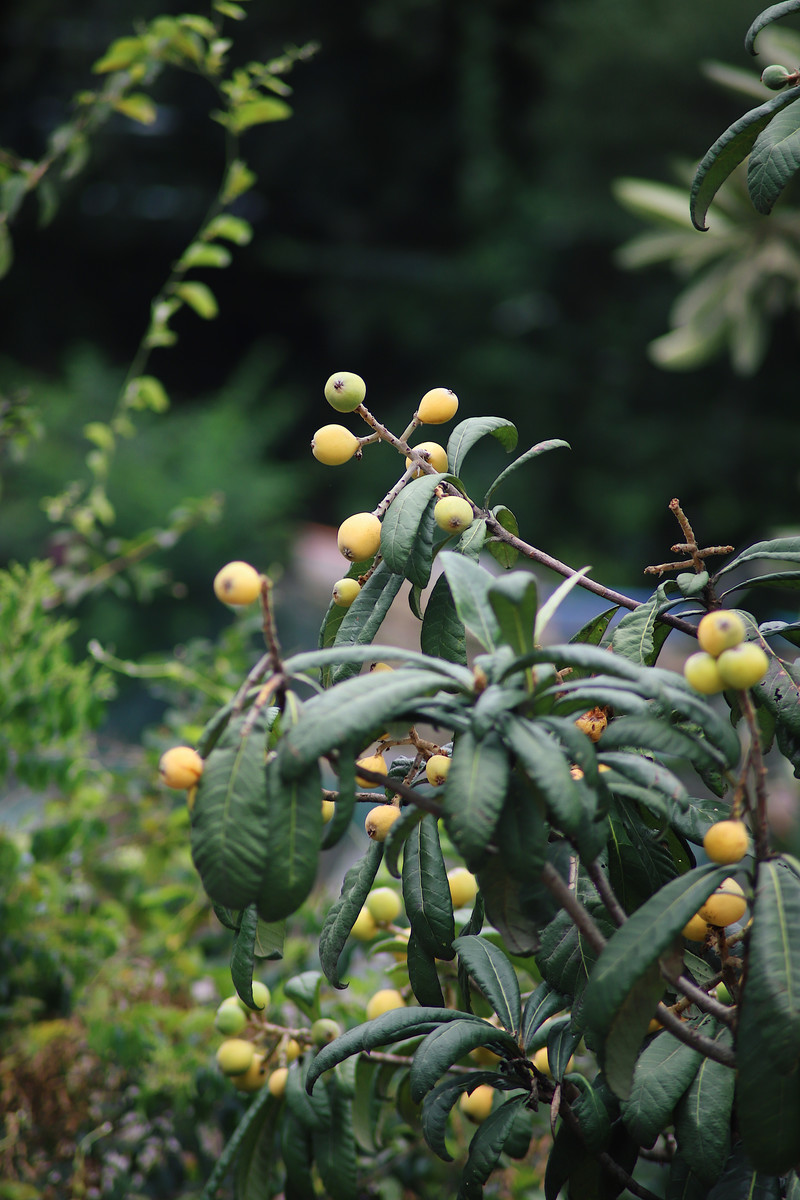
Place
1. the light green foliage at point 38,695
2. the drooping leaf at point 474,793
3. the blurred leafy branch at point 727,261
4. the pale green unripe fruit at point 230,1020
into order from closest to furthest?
1. the drooping leaf at point 474,793
2. the pale green unripe fruit at point 230,1020
3. the light green foliage at point 38,695
4. the blurred leafy branch at point 727,261

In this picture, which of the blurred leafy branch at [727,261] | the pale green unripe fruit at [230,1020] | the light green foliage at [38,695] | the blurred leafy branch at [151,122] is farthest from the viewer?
the blurred leafy branch at [727,261]

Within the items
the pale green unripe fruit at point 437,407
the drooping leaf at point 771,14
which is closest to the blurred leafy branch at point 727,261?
the drooping leaf at point 771,14

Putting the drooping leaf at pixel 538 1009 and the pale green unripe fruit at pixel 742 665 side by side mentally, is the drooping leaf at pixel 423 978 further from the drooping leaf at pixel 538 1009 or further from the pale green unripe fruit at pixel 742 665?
the pale green unripe fruit at pixel 742 665

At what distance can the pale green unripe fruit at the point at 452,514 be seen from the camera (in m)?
0.44

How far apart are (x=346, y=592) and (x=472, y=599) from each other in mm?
97

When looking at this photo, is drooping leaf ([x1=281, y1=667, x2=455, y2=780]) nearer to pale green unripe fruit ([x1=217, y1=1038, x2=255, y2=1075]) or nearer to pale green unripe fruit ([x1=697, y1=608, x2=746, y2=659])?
pale green unripe fruit ([x1=697, y1=608, x2=746, y2=659])

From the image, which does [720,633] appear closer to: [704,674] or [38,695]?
[704,674]

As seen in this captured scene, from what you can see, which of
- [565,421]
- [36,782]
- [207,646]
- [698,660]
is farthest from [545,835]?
[565,421]

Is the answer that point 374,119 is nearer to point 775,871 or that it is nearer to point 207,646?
point 207,646

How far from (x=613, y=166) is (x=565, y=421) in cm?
138

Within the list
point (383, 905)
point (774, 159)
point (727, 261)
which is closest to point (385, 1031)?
point (383, 905)

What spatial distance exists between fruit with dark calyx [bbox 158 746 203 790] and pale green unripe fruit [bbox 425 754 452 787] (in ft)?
0.42

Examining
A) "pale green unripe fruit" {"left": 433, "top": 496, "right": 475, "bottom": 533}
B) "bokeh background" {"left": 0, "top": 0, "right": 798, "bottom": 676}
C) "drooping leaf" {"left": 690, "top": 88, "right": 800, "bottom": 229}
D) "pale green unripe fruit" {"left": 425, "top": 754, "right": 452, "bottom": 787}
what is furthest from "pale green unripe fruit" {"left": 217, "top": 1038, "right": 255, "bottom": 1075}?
"bokeh background" {"left": 0, "top": 0, "right": 798, "bottom": 676}

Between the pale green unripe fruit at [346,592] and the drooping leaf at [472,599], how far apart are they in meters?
0.09
